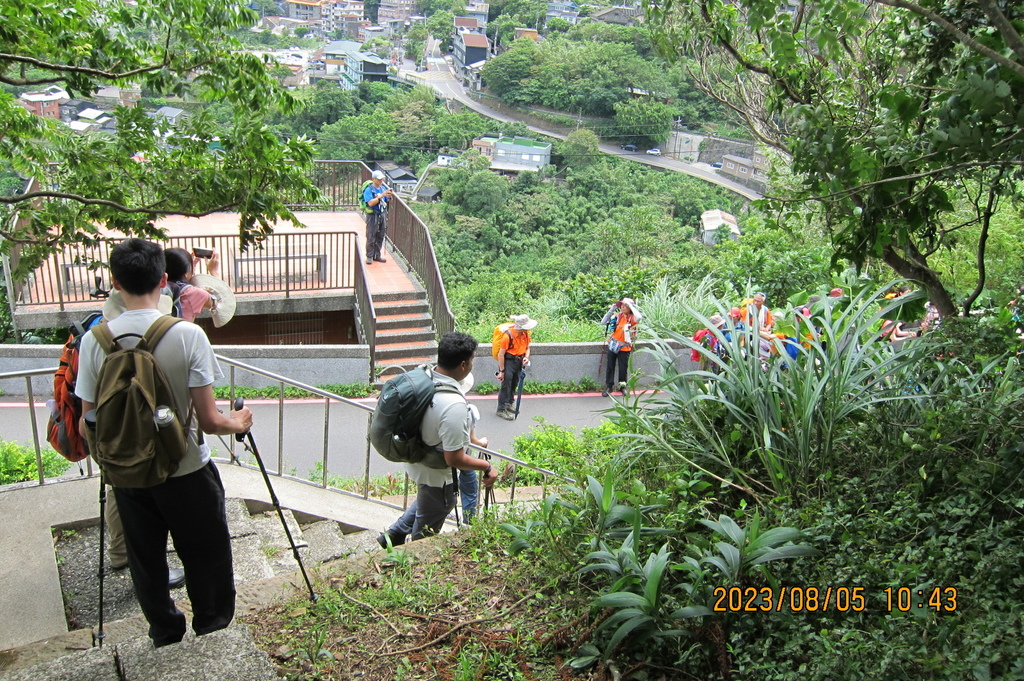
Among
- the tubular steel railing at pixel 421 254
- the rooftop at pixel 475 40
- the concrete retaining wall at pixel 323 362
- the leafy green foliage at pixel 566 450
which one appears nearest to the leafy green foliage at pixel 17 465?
the concrete retaining wall at pixel 323 362

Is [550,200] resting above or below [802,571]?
above

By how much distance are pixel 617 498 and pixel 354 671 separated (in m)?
1.39

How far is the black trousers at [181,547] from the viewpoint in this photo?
10.6 ft

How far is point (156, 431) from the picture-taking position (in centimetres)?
299

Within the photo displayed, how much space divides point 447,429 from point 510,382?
6162mm

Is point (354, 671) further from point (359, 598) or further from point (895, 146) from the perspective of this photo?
point (895, 146)

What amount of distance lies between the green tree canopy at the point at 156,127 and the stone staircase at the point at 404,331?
6.06 m

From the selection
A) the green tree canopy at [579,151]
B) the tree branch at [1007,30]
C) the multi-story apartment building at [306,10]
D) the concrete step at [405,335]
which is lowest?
the concrete step at [405,335]

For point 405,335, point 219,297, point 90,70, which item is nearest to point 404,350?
point 405,335

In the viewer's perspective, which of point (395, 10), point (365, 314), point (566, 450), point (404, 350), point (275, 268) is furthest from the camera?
point (395, 10)

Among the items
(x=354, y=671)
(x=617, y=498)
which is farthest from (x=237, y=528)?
(x=617, y=498)

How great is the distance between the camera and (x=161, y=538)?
3.35 metres

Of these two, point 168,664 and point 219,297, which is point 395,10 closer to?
point 219,297
